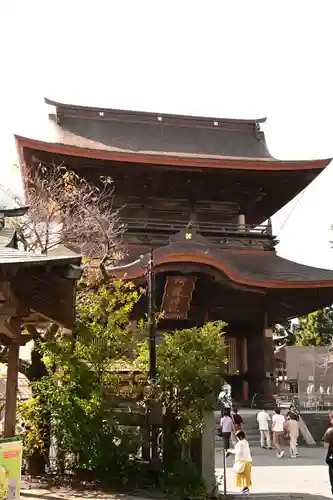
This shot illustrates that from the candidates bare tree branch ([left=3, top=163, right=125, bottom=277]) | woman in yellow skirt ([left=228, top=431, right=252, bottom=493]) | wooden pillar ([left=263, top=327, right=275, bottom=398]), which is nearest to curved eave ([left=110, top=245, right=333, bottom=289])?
bare tree branch ([left=3, top=163, right=125, bottom=277])

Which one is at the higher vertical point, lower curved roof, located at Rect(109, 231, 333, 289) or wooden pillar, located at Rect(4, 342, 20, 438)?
lower curved roof, located at Rect(109, 231, 333, 289)

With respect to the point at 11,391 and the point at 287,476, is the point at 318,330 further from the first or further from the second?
the point at 11,391

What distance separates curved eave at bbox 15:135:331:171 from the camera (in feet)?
64.5

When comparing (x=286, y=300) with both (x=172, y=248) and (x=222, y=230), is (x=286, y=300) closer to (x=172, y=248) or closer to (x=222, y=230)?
(x=222, y=230)

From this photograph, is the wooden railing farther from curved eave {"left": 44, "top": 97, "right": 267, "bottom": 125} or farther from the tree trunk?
the tree trunk

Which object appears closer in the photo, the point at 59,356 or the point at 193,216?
the point at 59,356

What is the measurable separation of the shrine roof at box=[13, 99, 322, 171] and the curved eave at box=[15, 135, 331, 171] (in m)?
1.11

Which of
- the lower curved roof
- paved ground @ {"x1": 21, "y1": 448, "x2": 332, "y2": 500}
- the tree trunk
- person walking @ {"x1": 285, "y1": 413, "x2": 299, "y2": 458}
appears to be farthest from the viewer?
the lower curved roof

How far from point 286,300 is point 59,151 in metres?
10.1

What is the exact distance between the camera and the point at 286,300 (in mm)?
21719

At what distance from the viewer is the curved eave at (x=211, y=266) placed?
17578mm

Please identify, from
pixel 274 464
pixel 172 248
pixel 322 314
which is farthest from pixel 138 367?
pixel 322 314

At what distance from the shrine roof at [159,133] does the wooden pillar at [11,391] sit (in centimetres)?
1541

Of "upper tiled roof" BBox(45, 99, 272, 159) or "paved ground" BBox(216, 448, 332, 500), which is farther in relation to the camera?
"upper tiled roof" BBox(45, 99, 272, 159)
